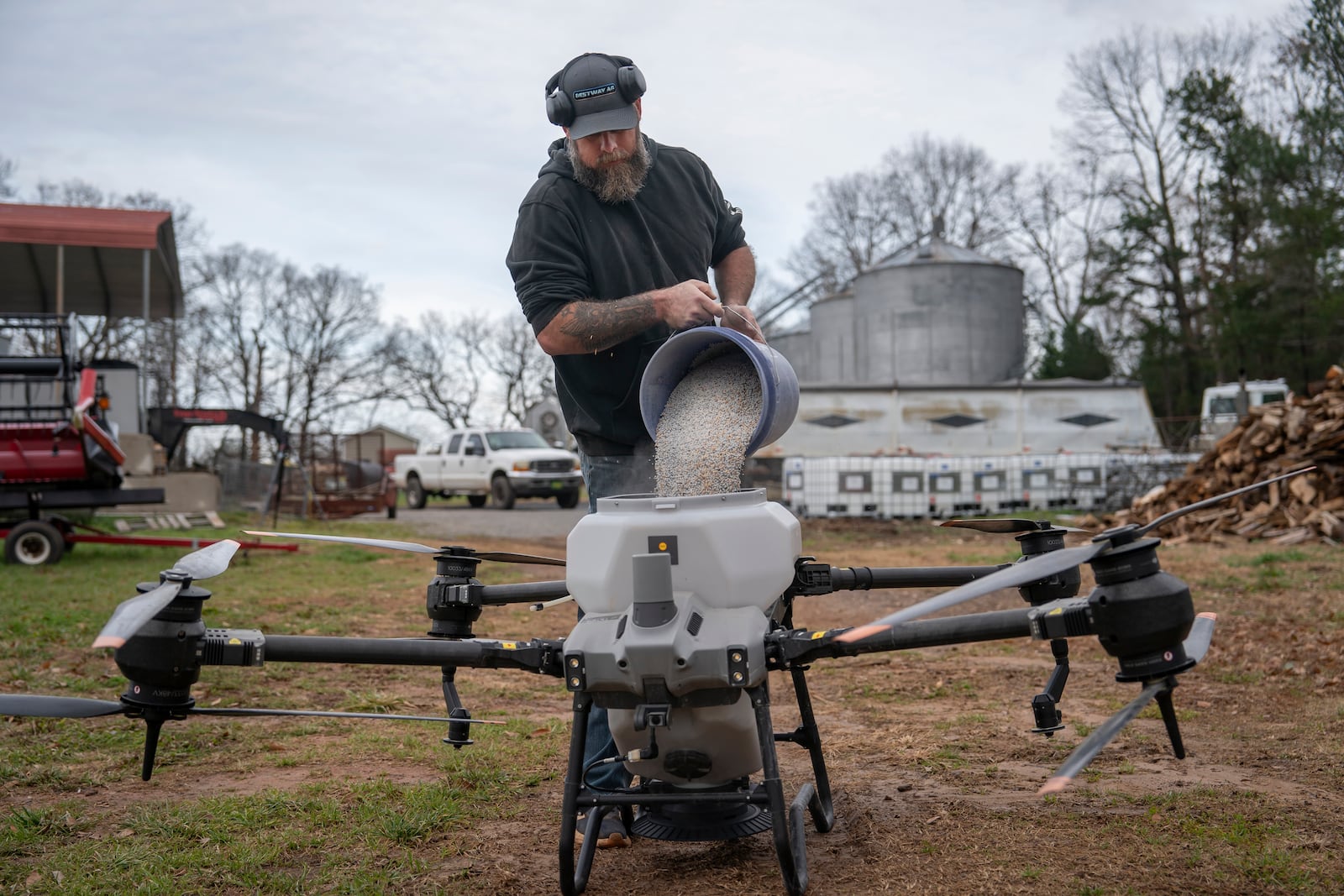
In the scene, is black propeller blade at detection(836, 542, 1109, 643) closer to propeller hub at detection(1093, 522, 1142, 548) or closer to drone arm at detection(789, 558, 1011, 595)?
propeller hub at detection(1093, 522, 1142, 548)

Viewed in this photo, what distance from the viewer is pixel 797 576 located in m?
2.86

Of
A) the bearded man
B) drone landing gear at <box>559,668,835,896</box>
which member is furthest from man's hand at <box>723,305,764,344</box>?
drone landing gear at <box>559,668,835,896</box>

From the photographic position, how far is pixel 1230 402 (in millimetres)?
24922

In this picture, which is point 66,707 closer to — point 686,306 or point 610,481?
point 610,481

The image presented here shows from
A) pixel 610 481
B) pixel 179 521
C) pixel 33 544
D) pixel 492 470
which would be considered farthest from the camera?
pixel 492 470

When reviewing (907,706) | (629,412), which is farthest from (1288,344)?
(629,412)

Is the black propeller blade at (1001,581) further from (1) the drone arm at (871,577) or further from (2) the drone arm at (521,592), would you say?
(2) the drone arm at (521,592)

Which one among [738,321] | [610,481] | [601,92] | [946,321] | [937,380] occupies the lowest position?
[610,481]

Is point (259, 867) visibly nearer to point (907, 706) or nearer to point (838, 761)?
point (838, 761)

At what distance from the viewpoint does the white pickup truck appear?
68.3 ft

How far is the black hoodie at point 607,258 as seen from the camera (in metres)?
3.03

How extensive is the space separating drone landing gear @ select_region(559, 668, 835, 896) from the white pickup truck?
17.3 meters

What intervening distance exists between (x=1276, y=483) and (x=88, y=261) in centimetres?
1610

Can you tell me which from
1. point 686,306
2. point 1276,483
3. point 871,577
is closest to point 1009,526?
point 871,577
